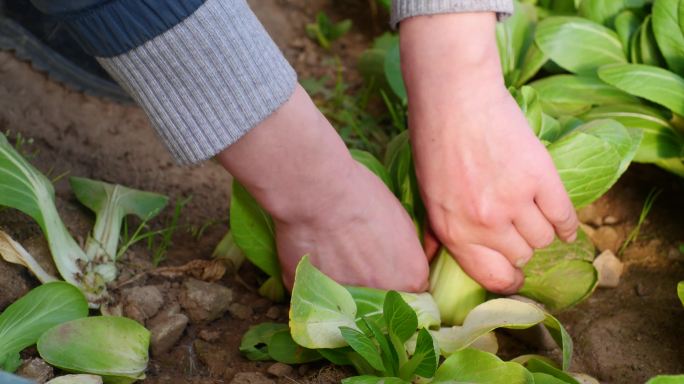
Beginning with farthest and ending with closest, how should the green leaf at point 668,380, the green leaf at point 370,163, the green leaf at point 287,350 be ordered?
the green leaf at point 370,163
the green leaf at point 287,350
the green leaf at point 668,380

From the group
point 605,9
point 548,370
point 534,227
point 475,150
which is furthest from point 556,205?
point 605,9

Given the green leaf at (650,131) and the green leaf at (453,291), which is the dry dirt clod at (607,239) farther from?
the green leaf at (453,291)

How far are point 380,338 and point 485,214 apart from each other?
271 mm

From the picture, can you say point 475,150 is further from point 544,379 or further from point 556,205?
point 544,379

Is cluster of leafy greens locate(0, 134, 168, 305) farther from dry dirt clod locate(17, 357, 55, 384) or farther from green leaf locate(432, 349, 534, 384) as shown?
green leaf locate(432, 349, 534, 384)

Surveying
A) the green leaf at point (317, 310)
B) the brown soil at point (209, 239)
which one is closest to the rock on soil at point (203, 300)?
the brown soil at point (209, 239)

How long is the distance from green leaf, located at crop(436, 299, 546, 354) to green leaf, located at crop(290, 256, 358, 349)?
0.16 metres

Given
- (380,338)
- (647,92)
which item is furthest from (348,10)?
(380,338)

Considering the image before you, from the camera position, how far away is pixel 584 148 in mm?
1309

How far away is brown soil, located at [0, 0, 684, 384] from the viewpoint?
4.14 feet

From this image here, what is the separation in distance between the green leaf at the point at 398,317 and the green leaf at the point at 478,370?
0.07 m

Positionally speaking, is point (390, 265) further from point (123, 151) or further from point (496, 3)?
point (123, 151)

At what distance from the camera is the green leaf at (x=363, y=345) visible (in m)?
1.08

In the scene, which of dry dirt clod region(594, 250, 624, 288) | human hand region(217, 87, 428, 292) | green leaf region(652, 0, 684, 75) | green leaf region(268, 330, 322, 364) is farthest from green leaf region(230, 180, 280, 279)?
green leaf region(652, 0, 684, 75)
